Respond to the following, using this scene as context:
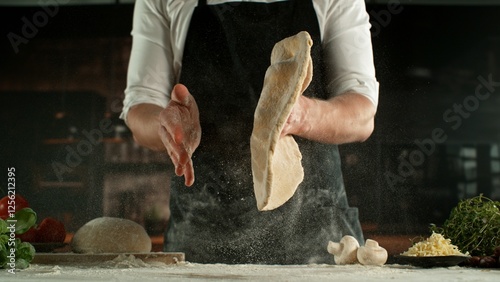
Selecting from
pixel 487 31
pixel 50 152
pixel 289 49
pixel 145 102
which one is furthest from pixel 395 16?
pixel 50 152

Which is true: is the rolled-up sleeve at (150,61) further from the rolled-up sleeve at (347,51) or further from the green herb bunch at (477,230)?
the green herb bunch at (477,230)

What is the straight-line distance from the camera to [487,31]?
224 cm

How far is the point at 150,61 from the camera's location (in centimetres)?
207

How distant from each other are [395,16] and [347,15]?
19 centimetres

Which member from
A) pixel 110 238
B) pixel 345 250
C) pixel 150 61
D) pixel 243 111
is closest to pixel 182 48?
pixel 150 61

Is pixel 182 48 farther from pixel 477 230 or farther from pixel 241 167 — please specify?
pixel 477 230

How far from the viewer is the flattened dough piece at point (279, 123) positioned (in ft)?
4.88

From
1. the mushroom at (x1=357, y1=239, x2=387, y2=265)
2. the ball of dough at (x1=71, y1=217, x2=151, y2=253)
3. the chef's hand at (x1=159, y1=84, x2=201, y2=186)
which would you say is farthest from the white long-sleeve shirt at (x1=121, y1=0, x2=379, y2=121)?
the mushroom at (x1=357, y1=239, x2=387, y2=265)

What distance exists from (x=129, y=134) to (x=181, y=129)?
16.8 inches

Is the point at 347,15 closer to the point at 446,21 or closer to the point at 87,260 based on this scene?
the point at 446,21

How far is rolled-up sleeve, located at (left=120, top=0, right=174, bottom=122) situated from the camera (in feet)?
6.74

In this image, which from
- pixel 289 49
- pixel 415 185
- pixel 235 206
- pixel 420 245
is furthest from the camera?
pixel 415 185

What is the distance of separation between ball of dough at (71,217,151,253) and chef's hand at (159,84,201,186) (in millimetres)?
273

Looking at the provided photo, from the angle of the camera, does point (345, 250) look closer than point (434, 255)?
No
